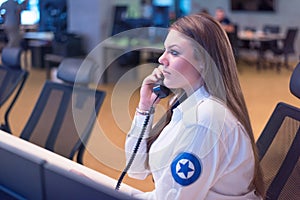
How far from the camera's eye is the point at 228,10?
1072cm

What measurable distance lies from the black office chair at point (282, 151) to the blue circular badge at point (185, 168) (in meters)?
0.68

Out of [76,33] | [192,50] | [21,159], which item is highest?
[192,50]

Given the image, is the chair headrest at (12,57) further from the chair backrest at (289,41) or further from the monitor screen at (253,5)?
the monitor screen at (253,5)

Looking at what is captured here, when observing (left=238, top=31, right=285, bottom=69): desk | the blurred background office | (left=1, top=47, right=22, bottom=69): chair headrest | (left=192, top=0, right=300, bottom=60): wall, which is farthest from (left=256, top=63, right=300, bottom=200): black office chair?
(left=192, top=0, right=300, bottom=60): wall

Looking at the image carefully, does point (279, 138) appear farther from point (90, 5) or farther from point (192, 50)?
point (90, 5)

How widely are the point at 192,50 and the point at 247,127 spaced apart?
0.95ft

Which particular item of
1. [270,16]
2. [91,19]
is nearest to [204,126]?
[91,19]

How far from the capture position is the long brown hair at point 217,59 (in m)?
1.18

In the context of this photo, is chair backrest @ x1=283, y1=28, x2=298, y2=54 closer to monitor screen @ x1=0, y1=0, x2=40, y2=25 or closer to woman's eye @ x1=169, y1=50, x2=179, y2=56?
monitor screen @ x1=0, y1=0, x2=40, y2=25

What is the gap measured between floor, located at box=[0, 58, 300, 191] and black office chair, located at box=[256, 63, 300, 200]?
233 mm

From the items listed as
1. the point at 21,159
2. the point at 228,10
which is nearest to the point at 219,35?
the point at 21,159

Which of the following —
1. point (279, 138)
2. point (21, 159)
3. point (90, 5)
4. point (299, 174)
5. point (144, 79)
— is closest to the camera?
point (21, 159)

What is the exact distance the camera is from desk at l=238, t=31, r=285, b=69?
346 inches

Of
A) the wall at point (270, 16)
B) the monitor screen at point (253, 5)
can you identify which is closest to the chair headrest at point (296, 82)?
the wall at point (270, 16)
